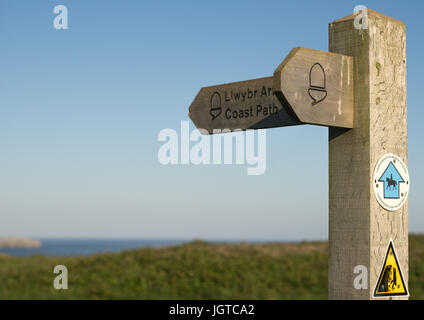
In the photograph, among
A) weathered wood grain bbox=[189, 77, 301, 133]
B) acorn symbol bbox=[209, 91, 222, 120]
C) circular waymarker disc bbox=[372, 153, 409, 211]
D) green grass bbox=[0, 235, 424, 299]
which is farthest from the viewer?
green grass bbox=[0, 235, 424, 299]

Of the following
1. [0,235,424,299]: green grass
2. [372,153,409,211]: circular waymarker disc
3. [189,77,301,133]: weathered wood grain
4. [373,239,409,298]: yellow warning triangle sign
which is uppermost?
[189,77,301,133]: weathered wood grain

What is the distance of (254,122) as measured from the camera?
11.6 feet

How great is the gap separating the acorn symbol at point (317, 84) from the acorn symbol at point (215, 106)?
3.03 ft

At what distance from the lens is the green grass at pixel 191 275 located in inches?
409

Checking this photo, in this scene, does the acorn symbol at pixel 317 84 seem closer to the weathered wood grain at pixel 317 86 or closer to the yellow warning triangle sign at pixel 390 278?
the weathered wood grain at pixel 317 86

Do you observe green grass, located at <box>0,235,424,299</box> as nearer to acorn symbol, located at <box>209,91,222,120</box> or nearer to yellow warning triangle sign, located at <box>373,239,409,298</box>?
acorn symbol, located at <box>209,91,222,120</box>

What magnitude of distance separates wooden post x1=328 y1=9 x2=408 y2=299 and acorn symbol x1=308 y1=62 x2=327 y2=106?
250mm

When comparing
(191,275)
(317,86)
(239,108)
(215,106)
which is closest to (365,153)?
(317,86)

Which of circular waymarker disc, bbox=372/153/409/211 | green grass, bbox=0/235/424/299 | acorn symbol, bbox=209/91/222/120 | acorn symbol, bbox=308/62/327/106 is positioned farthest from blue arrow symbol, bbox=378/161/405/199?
green grass, bbox=0/235/424/299

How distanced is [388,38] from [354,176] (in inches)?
32.6

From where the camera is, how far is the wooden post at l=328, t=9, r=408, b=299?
301cm

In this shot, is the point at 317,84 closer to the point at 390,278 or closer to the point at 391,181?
the point at 391,181

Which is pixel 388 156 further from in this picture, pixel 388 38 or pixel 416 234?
pixel 416 234
